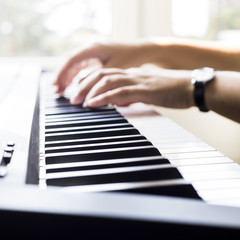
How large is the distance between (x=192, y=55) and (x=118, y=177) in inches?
29.0

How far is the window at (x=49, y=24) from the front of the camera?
169cm

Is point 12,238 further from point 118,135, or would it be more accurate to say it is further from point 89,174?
point 118,135

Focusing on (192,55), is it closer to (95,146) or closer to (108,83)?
(108,83)

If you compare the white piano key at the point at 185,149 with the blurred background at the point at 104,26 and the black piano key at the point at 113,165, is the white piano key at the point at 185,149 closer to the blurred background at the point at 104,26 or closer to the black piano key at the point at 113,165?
the black piano key at the point at 113,165

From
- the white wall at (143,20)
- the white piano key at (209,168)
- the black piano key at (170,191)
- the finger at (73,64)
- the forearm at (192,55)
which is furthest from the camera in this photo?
the white wall at (143,20)

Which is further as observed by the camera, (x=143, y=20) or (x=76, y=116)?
(x=143, y=20)

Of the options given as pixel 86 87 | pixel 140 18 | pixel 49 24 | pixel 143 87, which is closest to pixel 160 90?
pixel 143 87

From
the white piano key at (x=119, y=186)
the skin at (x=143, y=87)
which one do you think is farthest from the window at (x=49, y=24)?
the white piano key at (x=119, y=186)

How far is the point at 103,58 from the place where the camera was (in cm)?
101

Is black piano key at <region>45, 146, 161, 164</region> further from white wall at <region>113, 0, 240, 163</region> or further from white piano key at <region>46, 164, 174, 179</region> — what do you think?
white wall at <region>113, 0, 240, 163</region>

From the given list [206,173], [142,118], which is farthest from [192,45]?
→ [206,173]

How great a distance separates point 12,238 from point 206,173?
0.33m

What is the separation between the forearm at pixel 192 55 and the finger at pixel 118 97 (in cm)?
31

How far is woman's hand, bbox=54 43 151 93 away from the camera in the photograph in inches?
38.4
